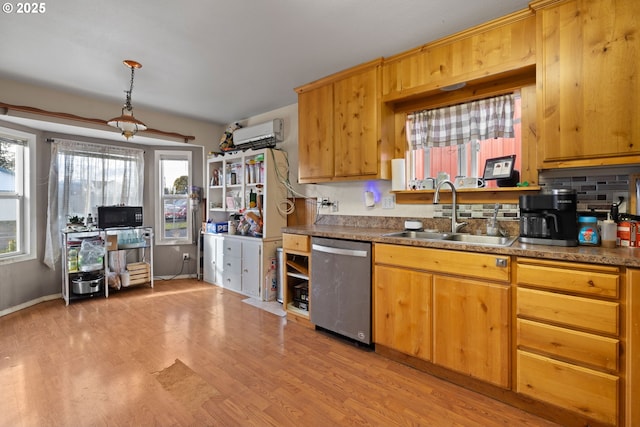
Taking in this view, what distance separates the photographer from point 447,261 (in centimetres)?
188

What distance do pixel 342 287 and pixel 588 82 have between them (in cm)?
210

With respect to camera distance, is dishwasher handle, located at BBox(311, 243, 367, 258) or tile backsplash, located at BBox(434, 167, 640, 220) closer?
tile backsplash, located at BBox(434, 167, 640, 220)

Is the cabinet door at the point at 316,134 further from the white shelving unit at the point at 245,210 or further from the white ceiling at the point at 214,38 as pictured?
the white shelving unit at the point at 245,210

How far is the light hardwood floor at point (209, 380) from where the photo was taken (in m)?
1.62

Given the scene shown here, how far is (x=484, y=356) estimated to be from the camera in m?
1.76

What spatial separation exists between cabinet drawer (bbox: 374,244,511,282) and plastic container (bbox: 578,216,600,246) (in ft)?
1.73

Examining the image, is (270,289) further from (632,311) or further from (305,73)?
(632,311)

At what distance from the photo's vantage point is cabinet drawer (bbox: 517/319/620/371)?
4.62 ft

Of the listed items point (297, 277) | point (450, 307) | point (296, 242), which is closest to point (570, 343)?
point (450, 307)

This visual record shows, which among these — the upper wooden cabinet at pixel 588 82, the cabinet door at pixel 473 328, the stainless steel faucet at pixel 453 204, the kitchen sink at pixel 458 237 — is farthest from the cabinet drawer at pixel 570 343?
the upper wooden cabinet at pixel 588 82

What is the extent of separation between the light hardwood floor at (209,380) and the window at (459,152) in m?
1.64

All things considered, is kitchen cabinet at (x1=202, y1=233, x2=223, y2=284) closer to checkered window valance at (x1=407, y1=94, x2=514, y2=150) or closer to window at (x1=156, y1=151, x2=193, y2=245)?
window at (x1=156, y1=151, x2=193, y2=245)

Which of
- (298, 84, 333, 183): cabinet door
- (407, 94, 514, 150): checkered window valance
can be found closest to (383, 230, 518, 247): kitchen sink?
(407, 94, 514, 150): checkered window valance

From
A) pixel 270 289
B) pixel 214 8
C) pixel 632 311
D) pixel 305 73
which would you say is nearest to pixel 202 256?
pixel 270 289
